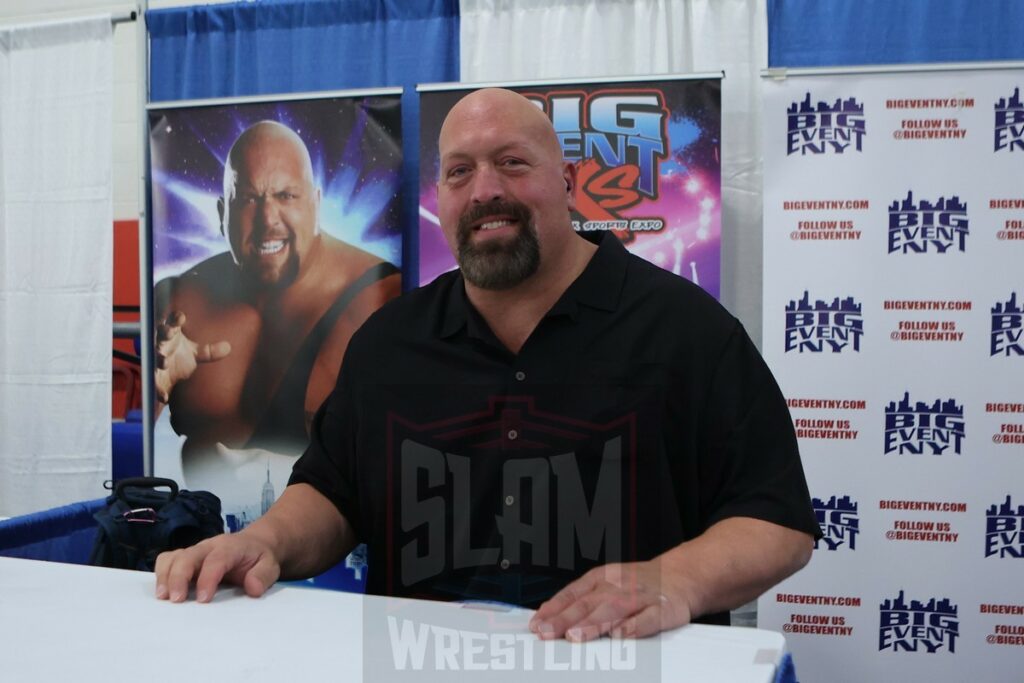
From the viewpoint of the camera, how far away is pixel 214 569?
103cm

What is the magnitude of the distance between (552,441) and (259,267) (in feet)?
7.31

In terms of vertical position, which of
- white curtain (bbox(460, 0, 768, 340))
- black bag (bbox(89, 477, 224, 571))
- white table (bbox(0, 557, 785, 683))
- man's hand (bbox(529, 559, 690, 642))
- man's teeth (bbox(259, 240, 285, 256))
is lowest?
black bag (bbox(89, 477, 224, 571))

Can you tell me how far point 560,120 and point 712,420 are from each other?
6.29ft

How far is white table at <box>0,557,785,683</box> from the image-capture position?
751mm

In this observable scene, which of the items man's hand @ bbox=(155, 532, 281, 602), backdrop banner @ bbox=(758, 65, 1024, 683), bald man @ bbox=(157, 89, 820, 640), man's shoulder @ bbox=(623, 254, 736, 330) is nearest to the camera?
man's hand @ bbox=(155, 532, 281, 602)

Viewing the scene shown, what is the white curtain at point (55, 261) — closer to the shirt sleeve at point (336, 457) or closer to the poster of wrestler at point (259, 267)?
the poster of wrestler at point (259, 267)

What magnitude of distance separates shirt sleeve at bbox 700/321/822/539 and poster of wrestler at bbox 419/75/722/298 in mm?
1594

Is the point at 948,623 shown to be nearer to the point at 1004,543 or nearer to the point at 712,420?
the point at 1004,543

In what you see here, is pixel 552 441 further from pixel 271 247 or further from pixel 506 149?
pixel 271 247

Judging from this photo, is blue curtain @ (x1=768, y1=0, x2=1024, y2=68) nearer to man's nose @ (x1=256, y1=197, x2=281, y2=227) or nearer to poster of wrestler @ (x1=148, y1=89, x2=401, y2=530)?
poster of wrestler @ (x1=148, y1=89, x2=401, y2=530)

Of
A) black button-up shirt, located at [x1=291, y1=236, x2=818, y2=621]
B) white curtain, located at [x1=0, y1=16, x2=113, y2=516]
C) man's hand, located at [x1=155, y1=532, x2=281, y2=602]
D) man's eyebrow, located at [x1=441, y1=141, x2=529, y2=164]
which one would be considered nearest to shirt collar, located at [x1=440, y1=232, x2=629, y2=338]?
black button-up shirt, located at [x1=291, y1=236, x2=818, y2=621]

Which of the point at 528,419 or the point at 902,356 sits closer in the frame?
the point at 528,419

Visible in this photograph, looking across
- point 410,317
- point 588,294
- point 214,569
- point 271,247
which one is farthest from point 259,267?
point 214,569

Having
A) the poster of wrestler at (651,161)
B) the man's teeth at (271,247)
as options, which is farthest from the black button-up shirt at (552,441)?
the man's teeth at (271,247)
